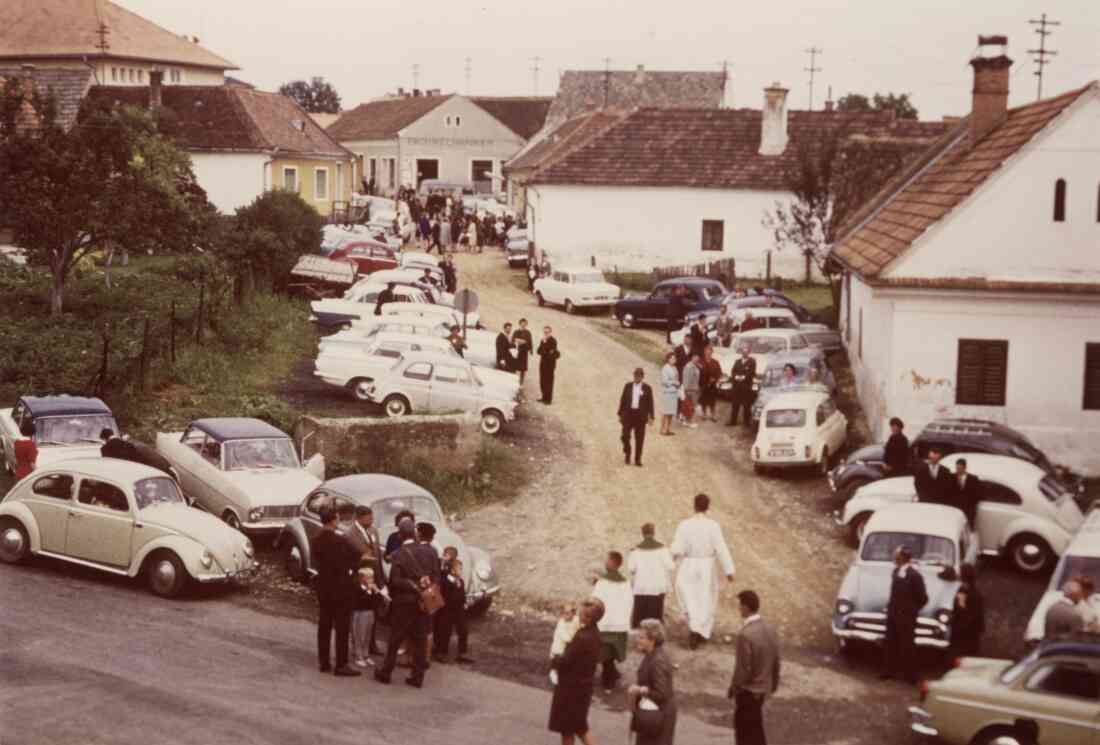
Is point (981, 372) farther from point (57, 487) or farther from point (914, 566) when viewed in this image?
point (57, 487)

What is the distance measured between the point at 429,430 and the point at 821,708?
32.9 ft

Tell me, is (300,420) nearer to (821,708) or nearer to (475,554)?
(475,554)

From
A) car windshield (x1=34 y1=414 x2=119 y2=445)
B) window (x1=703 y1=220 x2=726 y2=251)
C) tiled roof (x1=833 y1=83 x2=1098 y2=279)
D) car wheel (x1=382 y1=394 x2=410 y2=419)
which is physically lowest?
car wheel (x1=382 y1=394 x2=410 y2=419)

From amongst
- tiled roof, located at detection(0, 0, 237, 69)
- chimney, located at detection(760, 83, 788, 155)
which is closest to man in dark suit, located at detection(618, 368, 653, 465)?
chimney, located at detection(760, 83, 788, 155)

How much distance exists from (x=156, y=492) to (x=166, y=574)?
4.35 ft

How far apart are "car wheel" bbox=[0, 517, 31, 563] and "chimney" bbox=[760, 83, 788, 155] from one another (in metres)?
39.8

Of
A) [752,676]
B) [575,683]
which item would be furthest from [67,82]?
[752,676]

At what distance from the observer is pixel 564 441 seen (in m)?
28.7

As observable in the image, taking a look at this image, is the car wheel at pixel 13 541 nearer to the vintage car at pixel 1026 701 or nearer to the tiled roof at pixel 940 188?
the vintage car at pixel 1026 701

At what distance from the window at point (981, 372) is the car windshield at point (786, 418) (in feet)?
9.93

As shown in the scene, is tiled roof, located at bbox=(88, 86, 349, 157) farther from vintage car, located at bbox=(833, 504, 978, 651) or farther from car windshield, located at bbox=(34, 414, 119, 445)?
vintage car, located at bbox=(833, 504, 978, 651)

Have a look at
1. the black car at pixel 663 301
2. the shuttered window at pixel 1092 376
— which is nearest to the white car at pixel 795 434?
the shuttered window at pixel 1092 376

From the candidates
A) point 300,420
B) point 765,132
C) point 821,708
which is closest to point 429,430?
point 300,420

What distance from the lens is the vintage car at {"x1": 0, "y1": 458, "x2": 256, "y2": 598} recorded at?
742 inches
